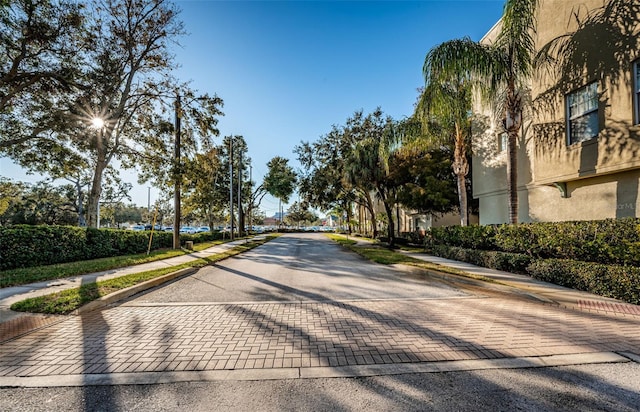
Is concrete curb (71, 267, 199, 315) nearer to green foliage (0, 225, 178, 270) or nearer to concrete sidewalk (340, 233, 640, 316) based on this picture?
green foliage (0, 225, 178, 270)

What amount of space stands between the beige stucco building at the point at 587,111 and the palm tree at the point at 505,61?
0.79 m

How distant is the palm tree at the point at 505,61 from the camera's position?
1010 cm

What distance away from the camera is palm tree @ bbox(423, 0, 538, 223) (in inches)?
398

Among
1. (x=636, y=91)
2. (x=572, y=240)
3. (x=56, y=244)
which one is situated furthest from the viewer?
(x=56, y=244)

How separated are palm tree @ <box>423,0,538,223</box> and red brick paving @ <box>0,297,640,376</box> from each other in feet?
22.7

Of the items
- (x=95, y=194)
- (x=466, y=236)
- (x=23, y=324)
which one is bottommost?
(x=23, y=324)

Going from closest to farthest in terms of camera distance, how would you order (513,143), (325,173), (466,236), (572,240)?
(572,240), (513,143), (466,236), (325,173)

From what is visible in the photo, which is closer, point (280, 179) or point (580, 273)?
point (580, 273)

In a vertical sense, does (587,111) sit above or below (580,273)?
above

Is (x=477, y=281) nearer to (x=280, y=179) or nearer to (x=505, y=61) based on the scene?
(x=505, y=61)

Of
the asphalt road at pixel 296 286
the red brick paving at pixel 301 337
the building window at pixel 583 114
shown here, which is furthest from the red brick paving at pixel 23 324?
the building window at pixel 583 114

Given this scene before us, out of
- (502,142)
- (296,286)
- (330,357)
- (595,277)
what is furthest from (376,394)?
(502,142)

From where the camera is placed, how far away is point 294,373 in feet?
11.2

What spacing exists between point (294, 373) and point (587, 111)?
11336 millimetres
